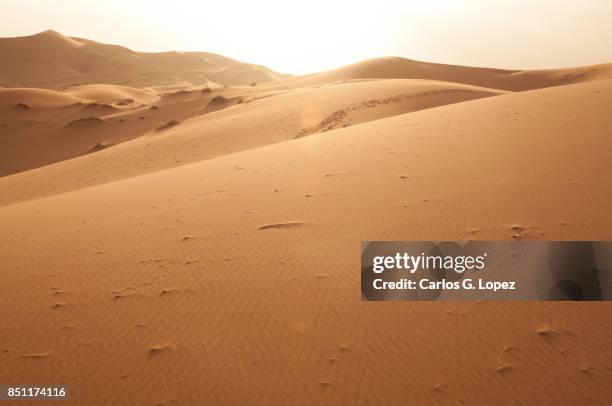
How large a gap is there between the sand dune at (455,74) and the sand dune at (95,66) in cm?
3622

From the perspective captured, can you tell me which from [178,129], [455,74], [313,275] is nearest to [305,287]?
[313,275]

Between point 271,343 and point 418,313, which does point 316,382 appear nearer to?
point 271,343

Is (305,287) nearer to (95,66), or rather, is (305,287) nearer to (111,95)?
(111,95)

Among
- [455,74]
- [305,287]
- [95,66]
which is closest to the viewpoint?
[305,287]

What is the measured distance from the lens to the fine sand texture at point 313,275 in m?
2.59

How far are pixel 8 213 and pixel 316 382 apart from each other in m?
6.07

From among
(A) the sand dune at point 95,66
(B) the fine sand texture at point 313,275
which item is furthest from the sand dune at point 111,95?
(B) the fine sand texture at point 313,275

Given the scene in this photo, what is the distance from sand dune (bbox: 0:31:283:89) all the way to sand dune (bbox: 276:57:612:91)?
36.2 meters

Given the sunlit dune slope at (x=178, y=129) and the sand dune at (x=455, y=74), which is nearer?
the sunlit dune slope at (x=178, y=129)

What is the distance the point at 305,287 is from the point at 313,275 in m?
0.19

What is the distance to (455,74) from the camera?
40938 millimetres

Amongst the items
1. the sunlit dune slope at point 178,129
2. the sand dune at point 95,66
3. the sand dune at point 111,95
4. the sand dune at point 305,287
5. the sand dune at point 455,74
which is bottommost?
the sand dune at point 305,287

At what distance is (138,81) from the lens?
6706 centimetres

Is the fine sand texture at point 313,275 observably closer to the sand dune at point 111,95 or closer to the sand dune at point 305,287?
the sand dune at point 305,287
